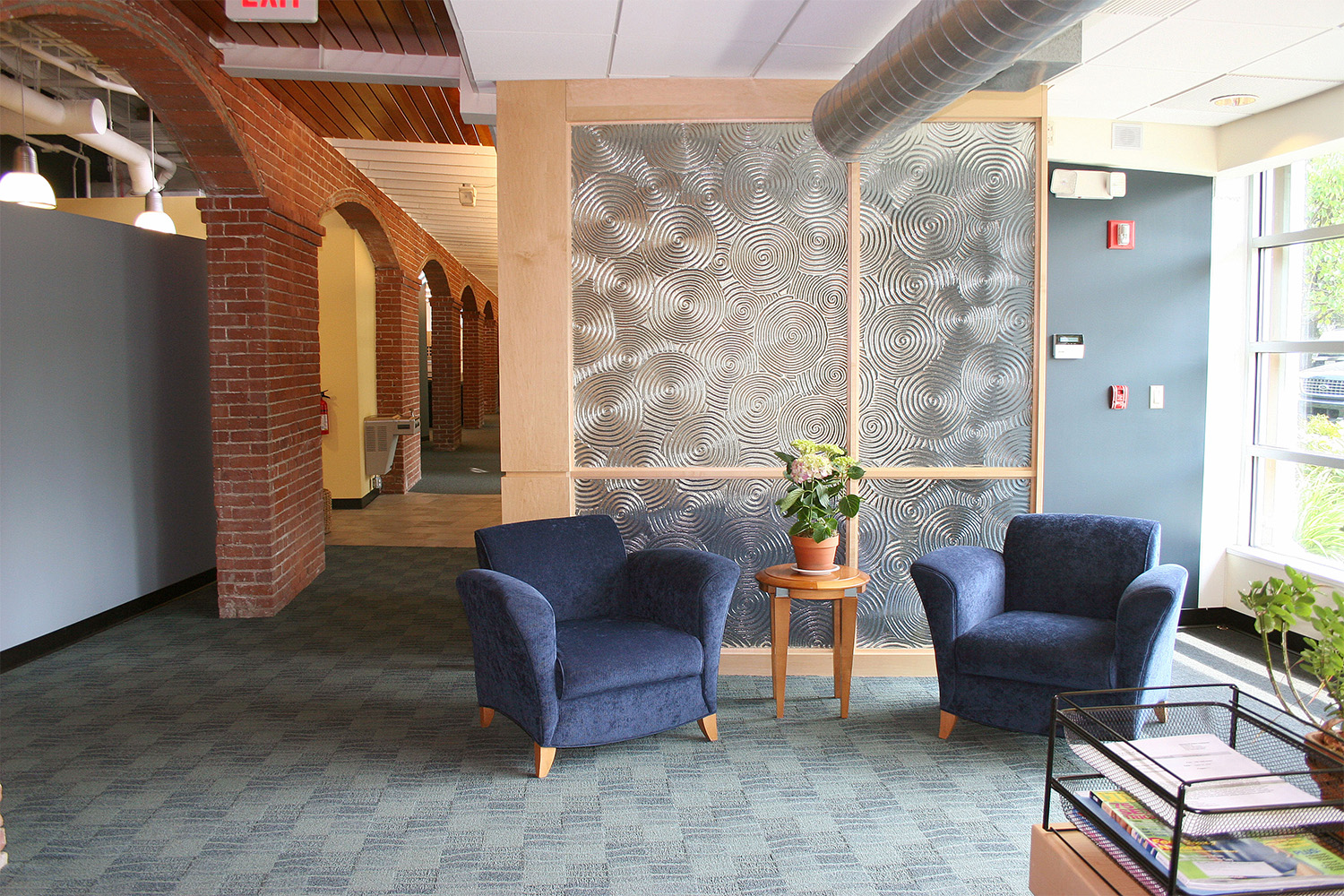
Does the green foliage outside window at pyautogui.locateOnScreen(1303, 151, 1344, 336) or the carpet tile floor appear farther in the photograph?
the green foliage outside window at pyautogui.locateOnScreen(1303, 151, 1344, 336)

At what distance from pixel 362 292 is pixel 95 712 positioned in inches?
252

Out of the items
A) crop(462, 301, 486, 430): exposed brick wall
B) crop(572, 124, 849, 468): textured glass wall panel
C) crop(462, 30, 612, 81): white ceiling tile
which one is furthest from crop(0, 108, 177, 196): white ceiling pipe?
crop(462, 301, 486, 430): exposed brick wall

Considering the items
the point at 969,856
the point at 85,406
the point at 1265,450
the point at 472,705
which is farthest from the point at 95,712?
the point at 1265,450

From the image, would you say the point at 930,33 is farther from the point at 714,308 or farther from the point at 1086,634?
the point at 1086,634

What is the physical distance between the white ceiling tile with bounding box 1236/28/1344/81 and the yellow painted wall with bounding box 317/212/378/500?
307 inches

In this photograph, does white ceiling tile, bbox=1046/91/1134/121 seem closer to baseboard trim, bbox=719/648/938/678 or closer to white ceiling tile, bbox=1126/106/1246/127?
white ceiling tile, bbox=1126/106/1246/127

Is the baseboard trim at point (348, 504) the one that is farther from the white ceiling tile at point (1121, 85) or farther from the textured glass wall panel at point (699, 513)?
the white ceiling tile at point (1121, 85)

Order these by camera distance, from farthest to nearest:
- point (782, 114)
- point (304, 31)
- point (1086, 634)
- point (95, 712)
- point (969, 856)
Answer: point (304, 31) → point (782, 114) → point (95, 712) → point (1086, 634) → point (969, 856)

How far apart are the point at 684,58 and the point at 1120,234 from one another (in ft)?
8.98

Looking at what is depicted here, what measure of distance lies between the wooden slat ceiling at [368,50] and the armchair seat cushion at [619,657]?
3.05 m

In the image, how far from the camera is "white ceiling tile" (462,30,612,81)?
3682 millimetres

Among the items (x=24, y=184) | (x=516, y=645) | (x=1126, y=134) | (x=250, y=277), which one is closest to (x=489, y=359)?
(x=250, y=277)

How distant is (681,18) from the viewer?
3.49 m

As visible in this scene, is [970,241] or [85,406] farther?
[85,406]
